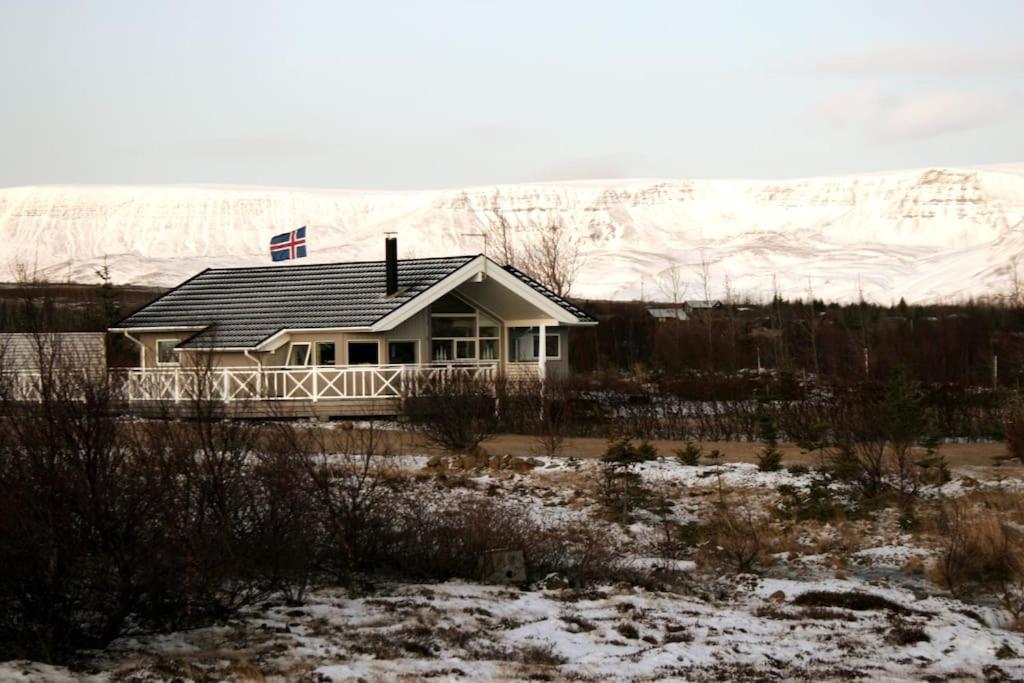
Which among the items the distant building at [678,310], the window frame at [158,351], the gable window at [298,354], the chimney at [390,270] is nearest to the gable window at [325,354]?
the gable window at [298,354]

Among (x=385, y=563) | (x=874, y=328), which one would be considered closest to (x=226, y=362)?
(x=385, y=563)

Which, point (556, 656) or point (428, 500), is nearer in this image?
point (556, 656)

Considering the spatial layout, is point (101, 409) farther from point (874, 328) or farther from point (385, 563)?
point (874, 328)

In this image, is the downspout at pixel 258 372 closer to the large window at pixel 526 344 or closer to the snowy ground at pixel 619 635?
the large window at pixel 526 344

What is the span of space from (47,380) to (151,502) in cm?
122

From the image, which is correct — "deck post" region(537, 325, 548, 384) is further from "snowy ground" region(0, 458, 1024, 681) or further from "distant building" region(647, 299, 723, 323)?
"distant building" region(647, 299, 723, 323)

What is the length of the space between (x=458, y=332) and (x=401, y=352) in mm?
2424

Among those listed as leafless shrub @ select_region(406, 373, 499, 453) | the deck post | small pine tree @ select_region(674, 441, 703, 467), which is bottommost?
small pine tree @ select_region(674, 441, 703, 467)

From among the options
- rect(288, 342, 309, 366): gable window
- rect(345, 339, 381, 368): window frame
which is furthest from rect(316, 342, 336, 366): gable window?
rect(345, 339, 381, 368): window frame

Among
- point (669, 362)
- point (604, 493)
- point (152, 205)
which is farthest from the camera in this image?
point (152, 205)

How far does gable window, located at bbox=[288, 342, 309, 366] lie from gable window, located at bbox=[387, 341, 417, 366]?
2087 mm

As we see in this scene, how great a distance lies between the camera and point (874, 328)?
67.1m

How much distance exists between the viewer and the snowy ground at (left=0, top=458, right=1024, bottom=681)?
1048 cm

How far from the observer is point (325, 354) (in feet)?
117
